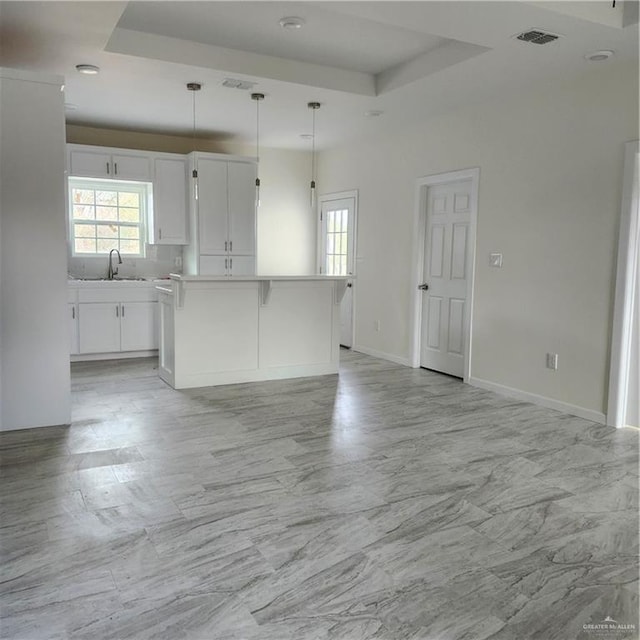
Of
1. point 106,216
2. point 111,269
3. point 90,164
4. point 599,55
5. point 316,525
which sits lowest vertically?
point 316,525

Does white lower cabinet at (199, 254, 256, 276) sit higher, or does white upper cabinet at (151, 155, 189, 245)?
→ white upper cabinet at (151, 155, 189, 245)

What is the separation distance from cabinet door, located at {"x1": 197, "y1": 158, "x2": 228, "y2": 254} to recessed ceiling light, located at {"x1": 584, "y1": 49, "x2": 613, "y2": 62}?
4.32 meters

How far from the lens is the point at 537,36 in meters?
3.57

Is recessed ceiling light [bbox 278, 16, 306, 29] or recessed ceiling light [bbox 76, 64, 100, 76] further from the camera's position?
recessed ceiling light [bbox 76, 64, 100, 76]

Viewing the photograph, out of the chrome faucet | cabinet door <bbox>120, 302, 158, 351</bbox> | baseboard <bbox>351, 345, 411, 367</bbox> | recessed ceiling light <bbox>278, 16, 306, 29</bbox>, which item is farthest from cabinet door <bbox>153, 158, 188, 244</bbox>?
recessed ceiling light <bbox>278, 16, 306, 29</bbox>

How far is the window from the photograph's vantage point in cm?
675

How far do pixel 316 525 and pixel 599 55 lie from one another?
3564 mm

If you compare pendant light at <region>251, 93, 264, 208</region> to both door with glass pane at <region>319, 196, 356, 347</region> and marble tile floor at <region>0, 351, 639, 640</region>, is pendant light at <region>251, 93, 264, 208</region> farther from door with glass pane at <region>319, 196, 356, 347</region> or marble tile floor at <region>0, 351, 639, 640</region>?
marble tile floor at <region>0, 351, 639, 640</region>

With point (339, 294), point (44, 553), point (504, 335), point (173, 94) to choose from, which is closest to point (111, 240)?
point (173, 94)

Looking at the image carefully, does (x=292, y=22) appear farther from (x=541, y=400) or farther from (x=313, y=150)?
(x=313, y=150)

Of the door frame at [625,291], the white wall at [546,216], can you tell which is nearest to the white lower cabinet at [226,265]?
the white wall at [546,216]

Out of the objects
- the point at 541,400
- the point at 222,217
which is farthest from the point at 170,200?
the point at 541,400

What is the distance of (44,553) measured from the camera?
7.64 feet

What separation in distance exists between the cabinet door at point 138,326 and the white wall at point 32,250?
2.56 m
